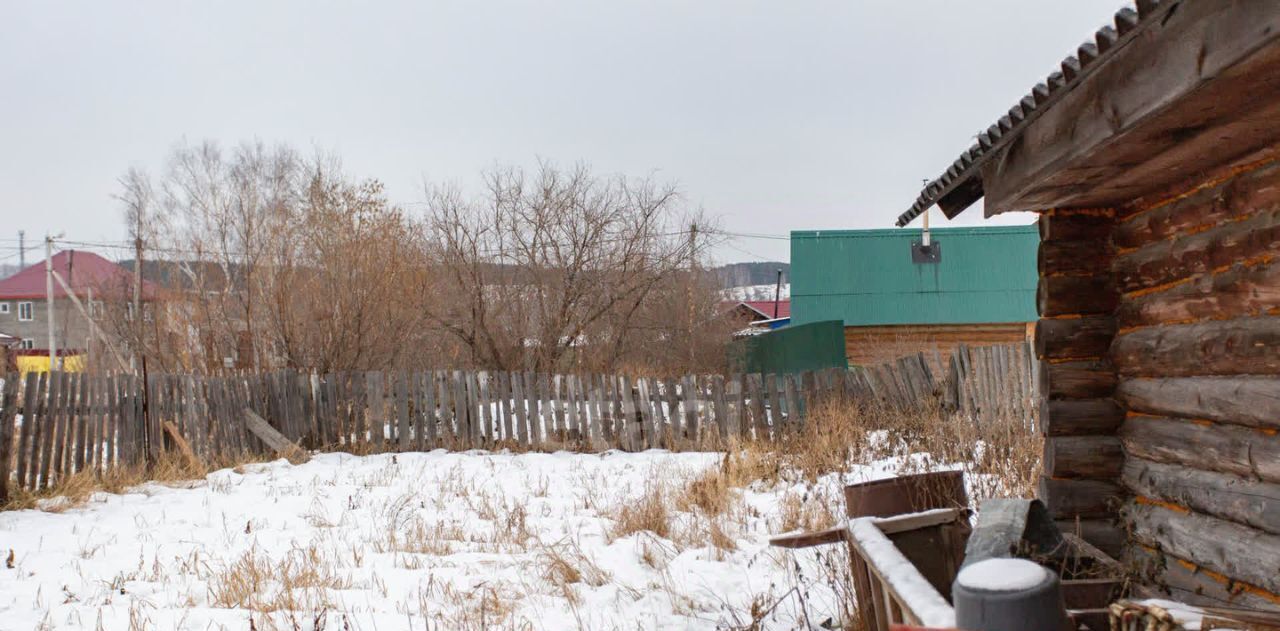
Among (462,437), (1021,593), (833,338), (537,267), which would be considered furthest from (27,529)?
(833,338)

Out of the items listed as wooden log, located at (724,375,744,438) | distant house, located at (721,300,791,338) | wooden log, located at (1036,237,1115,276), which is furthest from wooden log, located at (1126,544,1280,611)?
distant house, located at (721,300,791,338)

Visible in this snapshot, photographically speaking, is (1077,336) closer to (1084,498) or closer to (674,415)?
(1084,498)

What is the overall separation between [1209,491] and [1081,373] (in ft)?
3.37

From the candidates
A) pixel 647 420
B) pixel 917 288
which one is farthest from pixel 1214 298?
pixel 917 288

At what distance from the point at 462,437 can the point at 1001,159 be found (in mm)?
9286

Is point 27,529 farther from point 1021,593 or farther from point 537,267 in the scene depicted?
point 537,267

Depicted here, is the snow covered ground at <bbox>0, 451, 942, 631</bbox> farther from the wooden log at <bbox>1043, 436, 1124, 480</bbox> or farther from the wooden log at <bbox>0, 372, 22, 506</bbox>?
the wooden log at <bbox>1043, 436, 1124, 480</bbox>

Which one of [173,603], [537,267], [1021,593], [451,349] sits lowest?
[173,603]

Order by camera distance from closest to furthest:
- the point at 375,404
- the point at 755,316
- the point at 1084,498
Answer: the point at 1084,498, the point at 375,404, the point at 755,316

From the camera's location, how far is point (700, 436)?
12125 millimetres

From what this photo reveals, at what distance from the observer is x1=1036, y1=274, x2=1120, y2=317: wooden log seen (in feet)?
14.9

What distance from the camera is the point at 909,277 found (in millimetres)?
22844

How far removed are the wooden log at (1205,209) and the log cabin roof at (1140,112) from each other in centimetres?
10

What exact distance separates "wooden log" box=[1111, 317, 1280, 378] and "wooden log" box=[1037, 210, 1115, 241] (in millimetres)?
548
